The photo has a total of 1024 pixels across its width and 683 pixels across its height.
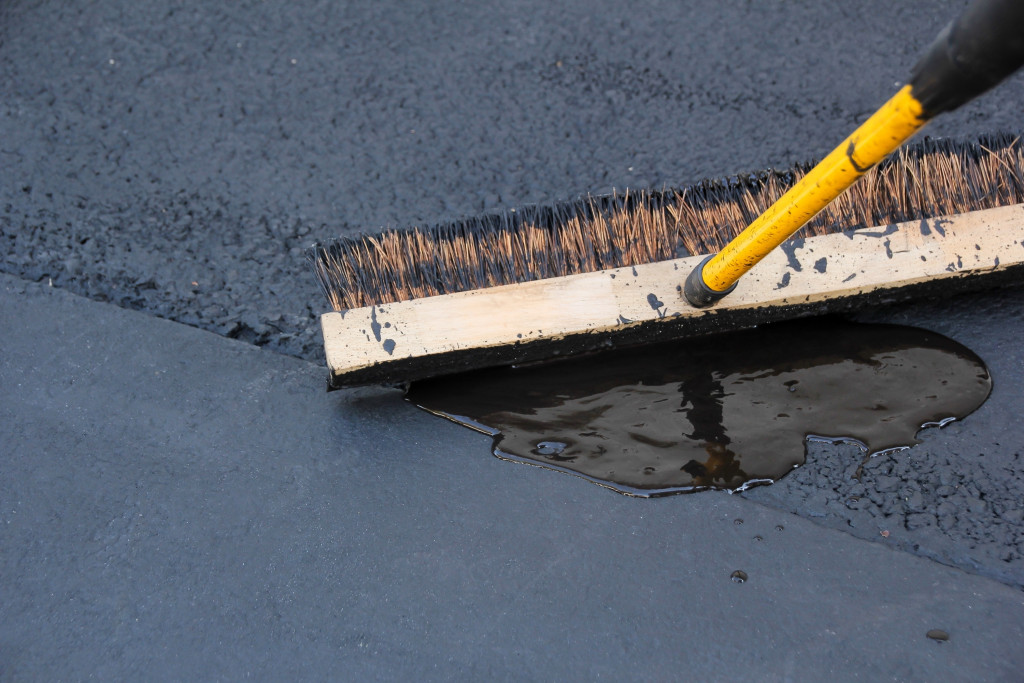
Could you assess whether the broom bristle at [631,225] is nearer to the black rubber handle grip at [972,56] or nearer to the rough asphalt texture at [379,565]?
the rough asphalt texture at [379,565]

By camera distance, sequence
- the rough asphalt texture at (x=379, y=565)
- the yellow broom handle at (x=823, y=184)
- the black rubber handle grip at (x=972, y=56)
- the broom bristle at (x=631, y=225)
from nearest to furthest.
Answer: the black rubber handle grip at (x=972, y=56) < the yellow broom handle at (x=823, y=184) < the rough asphalt texture at (x=379, y=565) < the broom bristle at (x=631, y=225)

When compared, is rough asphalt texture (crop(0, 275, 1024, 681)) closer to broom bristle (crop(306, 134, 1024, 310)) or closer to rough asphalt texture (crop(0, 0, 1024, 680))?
rough asphalt texture (crop(0, 0, 1024, 680))

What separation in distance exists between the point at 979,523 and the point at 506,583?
47.2 inches

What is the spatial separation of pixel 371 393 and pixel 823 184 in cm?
128

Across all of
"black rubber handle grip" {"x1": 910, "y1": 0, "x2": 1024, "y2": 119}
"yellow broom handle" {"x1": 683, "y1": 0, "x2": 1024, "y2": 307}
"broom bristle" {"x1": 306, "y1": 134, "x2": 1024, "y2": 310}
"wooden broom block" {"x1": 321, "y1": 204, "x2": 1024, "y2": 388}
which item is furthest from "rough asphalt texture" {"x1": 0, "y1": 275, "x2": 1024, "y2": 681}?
"black rubber handle grip" {"x1": 910, "y1": 0, "x2": 1024, "y2": 119}

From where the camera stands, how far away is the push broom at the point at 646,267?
1.91 m

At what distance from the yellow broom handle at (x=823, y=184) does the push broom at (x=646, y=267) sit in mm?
45

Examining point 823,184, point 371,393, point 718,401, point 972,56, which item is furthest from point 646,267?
point 972,56

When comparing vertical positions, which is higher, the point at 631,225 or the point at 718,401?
the point at 631,225

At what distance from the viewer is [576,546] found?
6.15ft

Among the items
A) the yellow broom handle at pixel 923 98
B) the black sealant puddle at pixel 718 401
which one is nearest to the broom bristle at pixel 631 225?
the black sealant puddle at pixel 718 401

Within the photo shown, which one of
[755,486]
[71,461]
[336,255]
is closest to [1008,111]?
[755,486]

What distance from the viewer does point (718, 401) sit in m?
2.05

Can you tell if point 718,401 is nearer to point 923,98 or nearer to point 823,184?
point 823,184
